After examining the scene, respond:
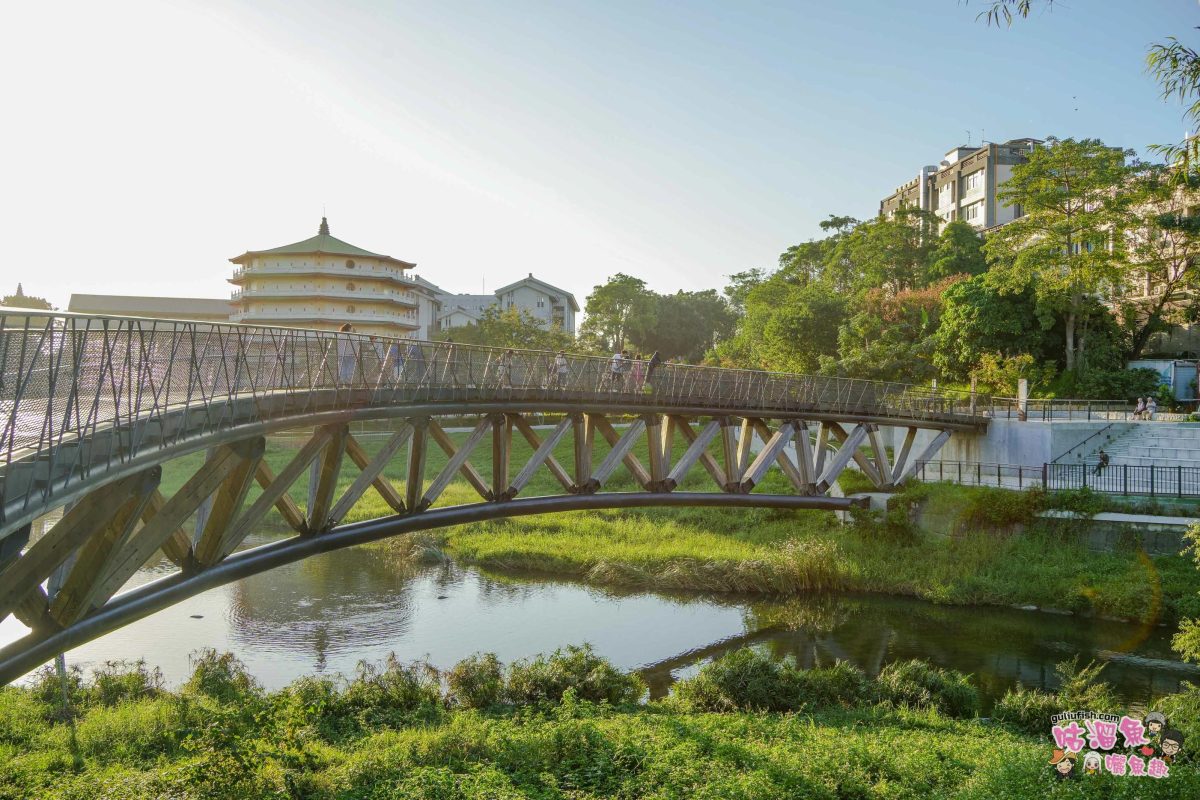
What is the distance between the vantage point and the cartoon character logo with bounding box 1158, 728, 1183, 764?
12766 mm

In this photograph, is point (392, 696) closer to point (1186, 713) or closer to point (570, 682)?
point (570, 682)

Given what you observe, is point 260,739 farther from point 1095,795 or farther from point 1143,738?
point 1143,738

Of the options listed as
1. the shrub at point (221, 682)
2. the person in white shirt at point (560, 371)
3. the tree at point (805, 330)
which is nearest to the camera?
the shrub at point (221, 682)

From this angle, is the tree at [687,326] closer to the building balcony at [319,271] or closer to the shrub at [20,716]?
the building balcony at [319,271]

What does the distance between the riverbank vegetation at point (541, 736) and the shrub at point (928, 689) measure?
45 millimetres

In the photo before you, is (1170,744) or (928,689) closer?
(1170,744)

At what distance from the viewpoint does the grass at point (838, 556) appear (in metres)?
26.0

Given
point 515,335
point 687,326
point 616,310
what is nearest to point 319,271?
point 515,335

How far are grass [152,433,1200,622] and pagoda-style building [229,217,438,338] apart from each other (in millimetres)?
35158

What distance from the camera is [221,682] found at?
1794cm

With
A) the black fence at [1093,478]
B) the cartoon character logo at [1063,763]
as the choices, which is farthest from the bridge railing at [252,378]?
the cartoon character logo at [1063,763]

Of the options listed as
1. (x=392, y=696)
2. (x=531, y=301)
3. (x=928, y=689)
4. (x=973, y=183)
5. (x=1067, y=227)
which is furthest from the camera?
(x=531, y=301)

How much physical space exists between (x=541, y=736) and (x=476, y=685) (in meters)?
3.41

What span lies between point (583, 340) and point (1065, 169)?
45325mm
